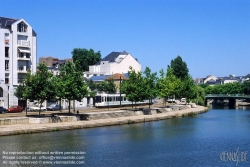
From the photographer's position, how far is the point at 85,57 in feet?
468

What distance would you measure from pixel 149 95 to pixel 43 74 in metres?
24.2

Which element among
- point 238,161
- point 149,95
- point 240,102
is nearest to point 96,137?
point 238,161

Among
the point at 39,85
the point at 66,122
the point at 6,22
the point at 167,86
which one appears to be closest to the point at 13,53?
the point at 6,22

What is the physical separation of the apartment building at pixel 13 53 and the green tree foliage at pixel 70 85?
17.1 m

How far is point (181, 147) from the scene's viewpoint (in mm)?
35719

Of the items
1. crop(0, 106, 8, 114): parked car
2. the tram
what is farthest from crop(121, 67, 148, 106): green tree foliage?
crop(0, 106, 8, 114): parked car

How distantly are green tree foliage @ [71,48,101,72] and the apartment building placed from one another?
224 ft

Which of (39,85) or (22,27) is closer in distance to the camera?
(39,85)

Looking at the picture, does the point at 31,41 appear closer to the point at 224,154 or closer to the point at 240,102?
the point at 224,154

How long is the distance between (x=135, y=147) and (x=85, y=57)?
109 metres

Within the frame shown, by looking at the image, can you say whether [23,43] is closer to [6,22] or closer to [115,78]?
[6,22]

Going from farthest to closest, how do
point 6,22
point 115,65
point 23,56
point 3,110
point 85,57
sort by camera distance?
point 85,57 → point 115,65 → point 23,56 → point 6,22 → point 3,110

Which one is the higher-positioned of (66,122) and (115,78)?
(115,78)

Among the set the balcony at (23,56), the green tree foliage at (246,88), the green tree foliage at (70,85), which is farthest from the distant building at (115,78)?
the green tree foliage at (246,88)
